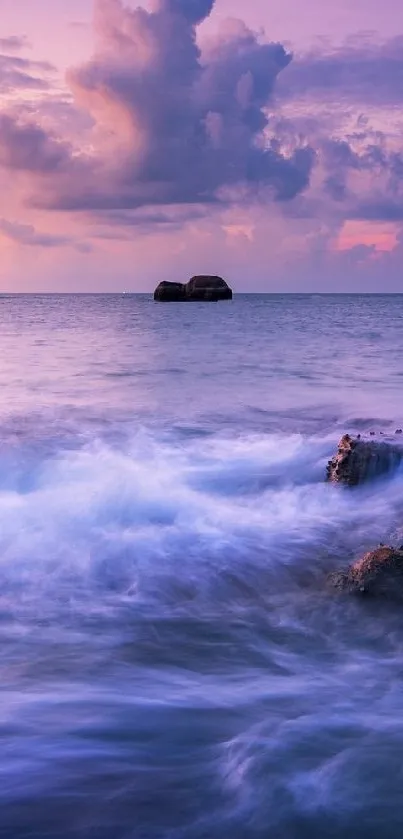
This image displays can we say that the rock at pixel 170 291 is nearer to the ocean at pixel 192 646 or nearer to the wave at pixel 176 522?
the ocean at pixel 192 646

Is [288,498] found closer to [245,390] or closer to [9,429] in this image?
[9,429]

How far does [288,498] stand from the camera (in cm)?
980

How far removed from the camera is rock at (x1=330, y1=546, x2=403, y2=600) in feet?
20.3

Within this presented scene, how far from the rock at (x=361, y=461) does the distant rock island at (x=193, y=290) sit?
119 m

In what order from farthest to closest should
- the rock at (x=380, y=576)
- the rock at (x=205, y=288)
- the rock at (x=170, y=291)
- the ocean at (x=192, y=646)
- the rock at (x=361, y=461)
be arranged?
the rock at (x=205, y=288) < the rock at (x=170, y=291) < the rock at (x=361, y=461) < the rock at (x=380, y=576) < the ocean at (x=192, y=646)

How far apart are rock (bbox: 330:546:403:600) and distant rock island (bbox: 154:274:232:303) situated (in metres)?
122

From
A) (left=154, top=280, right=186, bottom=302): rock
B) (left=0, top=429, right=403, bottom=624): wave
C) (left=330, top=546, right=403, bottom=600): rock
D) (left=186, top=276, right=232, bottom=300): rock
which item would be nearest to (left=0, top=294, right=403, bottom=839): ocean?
(left=0, top=429, right=403, bottom=624): wave

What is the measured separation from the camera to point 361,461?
377 inches

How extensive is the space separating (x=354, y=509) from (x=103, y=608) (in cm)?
357

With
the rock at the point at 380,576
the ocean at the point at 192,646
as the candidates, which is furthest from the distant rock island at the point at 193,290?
the rock at the point at 380,576

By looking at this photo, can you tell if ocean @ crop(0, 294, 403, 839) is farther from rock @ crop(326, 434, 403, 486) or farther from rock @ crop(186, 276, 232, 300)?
rock @ crop(186, 276, 232, 300)

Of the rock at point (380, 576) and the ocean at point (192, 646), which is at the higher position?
the rock at point (380, 576)

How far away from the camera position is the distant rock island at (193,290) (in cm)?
12762

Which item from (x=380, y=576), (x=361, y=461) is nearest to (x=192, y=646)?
(x=380, y=576)
